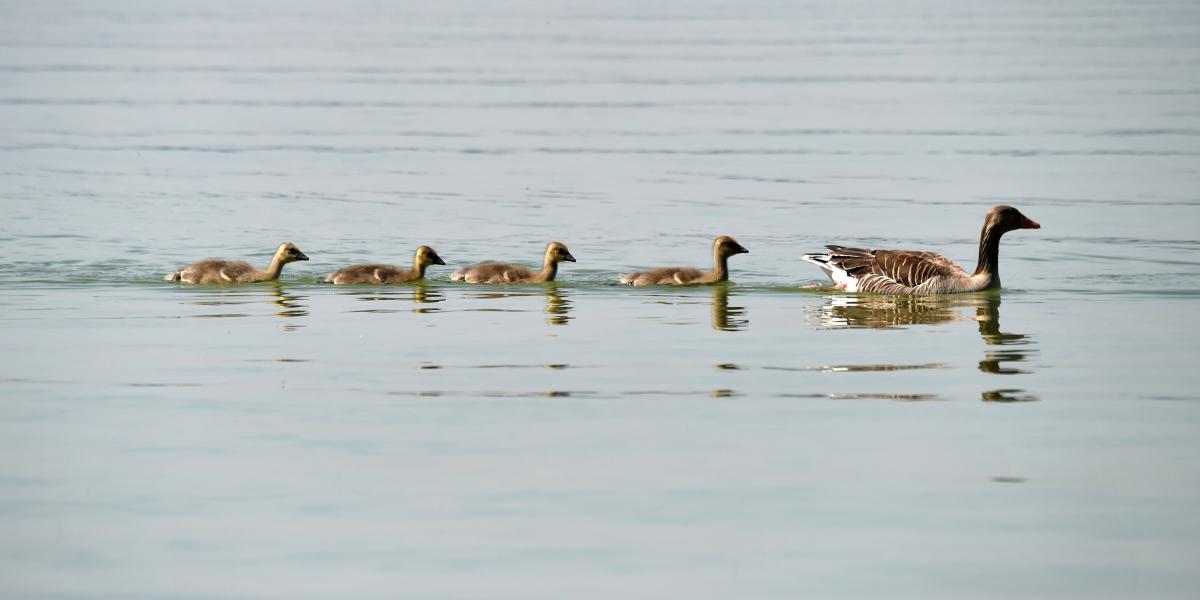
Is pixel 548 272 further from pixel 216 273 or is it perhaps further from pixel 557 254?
pixel 216 273

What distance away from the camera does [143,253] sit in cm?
2403

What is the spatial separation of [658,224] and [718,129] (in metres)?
12.8

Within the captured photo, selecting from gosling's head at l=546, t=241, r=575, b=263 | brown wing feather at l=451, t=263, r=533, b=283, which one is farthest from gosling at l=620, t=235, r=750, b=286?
brown wing feather at l=451, t=263, r=533, b=283

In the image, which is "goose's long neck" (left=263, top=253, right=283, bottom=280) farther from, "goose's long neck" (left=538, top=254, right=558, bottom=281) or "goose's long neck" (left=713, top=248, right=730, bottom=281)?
"goose's long neck" (left=713, top=248, right=730, bottom=281)

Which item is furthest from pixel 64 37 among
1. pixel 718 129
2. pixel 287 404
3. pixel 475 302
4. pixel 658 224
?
pixel 287 404

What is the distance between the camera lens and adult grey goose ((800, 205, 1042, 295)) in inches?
803

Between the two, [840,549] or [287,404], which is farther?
[287,404]

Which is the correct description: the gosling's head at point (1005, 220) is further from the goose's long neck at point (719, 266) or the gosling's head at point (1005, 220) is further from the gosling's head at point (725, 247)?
the goose's long neck at point (719, 266)

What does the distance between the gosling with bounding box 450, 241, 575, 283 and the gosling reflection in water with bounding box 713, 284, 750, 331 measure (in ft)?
5.72

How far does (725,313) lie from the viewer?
18781 millimetres

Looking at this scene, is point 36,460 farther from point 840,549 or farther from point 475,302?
point 475,302

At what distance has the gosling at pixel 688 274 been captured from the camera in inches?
814

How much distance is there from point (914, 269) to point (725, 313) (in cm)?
274

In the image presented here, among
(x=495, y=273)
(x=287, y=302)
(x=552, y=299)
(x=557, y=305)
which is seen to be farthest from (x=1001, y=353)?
(x=287, y=302)
